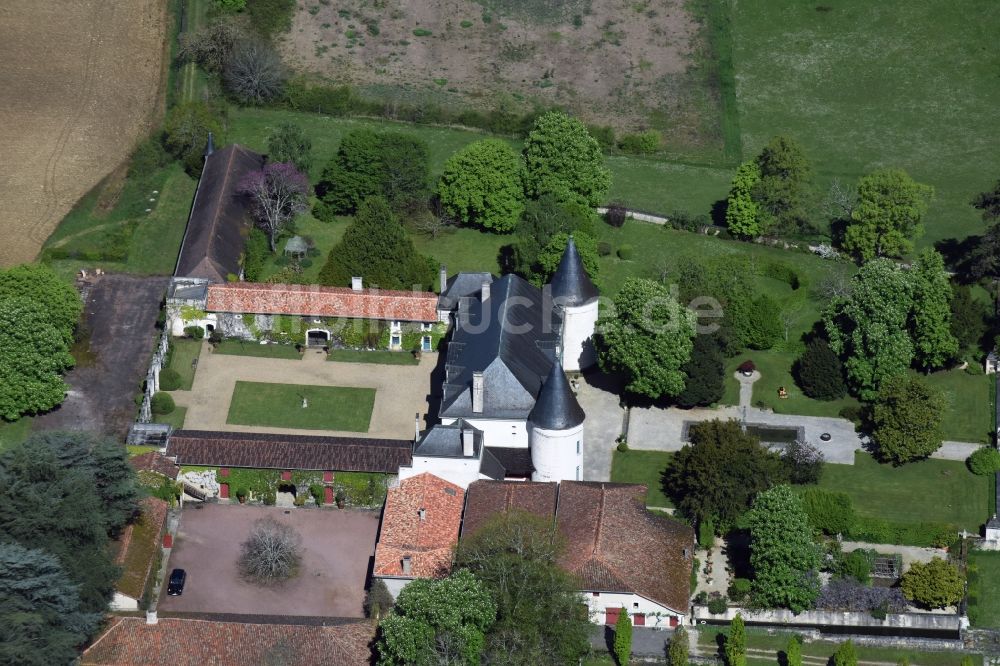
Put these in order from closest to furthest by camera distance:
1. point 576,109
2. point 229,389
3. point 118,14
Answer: point 229,389
point 576,109
point 118,14

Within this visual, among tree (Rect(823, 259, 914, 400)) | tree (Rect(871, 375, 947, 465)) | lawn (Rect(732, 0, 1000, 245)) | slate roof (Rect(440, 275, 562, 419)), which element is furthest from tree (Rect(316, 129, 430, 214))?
tree (Rect(871, 375, 947, 465))

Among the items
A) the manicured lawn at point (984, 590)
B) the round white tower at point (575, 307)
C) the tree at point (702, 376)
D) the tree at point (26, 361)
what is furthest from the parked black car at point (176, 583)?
the manicured lawn at point (984, 590)

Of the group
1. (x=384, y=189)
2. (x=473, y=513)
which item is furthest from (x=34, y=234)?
(x=473, y=513)

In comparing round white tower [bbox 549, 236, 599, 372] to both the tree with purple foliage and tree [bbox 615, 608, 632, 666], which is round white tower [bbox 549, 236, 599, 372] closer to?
the tree with purple foliage

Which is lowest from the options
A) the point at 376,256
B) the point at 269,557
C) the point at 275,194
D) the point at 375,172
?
the point at 269,557

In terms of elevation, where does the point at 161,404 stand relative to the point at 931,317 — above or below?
below

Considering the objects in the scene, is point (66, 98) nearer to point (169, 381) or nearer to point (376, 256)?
point (376, 256)

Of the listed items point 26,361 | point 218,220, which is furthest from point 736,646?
point 218,220

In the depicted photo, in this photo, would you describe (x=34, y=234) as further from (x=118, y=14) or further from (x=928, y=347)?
(x=928, y=347)
